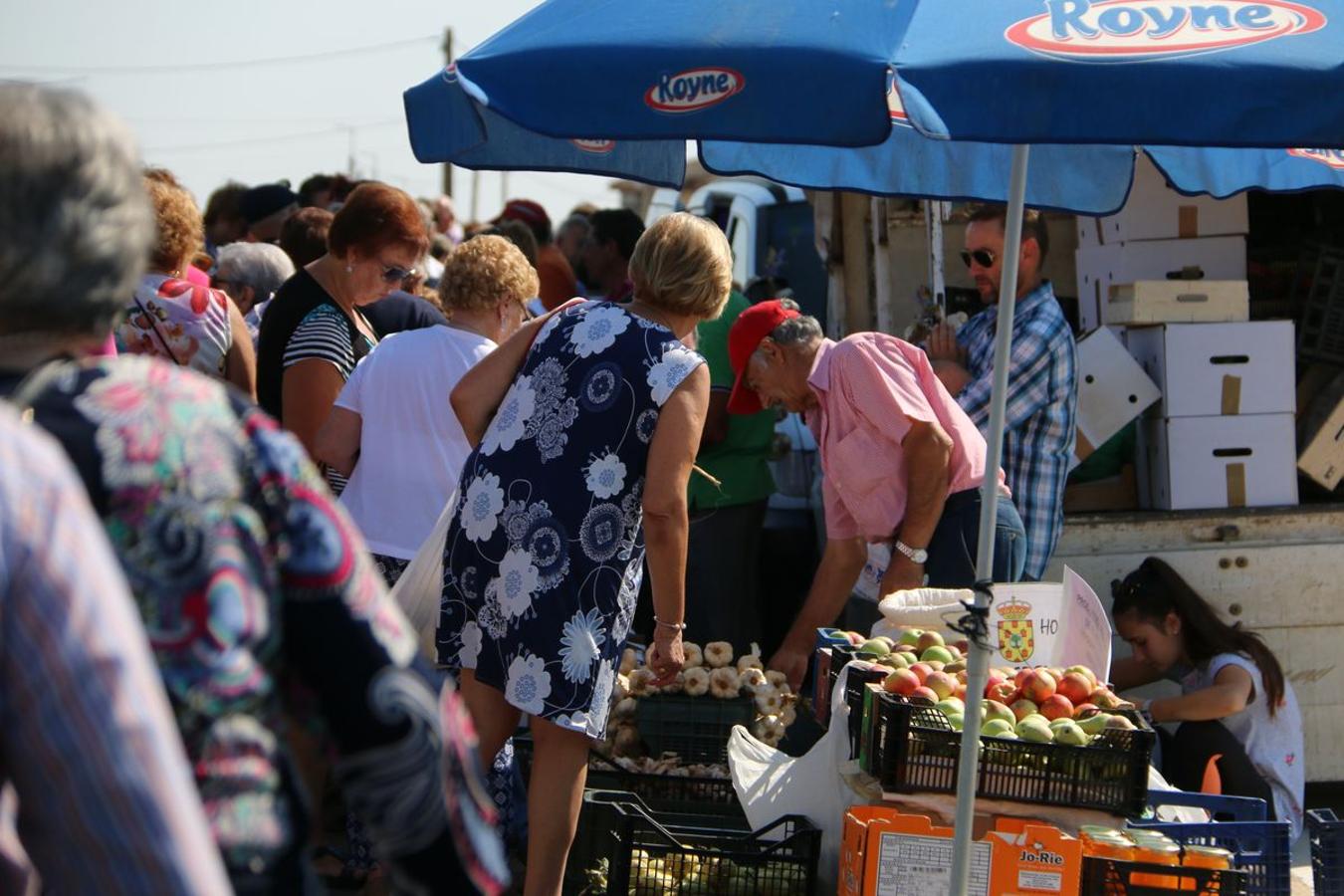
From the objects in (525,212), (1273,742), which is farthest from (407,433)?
(525,212)

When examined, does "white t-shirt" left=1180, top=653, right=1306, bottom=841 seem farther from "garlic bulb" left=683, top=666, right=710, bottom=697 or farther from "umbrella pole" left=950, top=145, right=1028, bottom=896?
"umbrella pole" left=950, top=145, right=1028, bottom=896

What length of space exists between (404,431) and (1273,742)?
3.21 meters

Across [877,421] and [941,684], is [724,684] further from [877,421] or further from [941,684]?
[941,684]

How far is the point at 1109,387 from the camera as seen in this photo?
21.4ft

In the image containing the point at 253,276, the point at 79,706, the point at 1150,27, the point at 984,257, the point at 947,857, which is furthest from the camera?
the point at 253,276

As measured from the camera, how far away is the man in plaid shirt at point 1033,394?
231 inches

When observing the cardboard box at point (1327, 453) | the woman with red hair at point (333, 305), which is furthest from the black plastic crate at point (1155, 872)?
the cardboard box at point (1327, 453)

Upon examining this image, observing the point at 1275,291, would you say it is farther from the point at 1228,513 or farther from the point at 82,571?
the point at 82,571

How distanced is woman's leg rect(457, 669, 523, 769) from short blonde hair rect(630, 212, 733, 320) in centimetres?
103

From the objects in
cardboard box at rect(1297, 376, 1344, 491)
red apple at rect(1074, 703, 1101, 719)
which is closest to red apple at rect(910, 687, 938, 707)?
red apple at rect(1074, 703, 1101, 719)

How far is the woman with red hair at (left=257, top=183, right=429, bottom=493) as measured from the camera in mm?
5059

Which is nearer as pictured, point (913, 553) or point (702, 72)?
point (702, 72)

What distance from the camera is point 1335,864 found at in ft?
14.6

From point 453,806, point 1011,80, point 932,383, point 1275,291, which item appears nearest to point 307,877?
point 453,806
